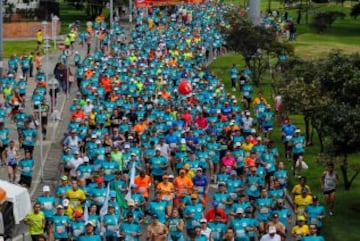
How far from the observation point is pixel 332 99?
24.5 meters

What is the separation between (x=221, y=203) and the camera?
19.6 m

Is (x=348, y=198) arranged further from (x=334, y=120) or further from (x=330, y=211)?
(x=334, y=120)

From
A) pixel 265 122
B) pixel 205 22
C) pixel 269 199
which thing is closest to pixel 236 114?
pixel 265 122

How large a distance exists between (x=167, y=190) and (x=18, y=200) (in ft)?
10.3

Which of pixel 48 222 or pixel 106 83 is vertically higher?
pixel 106 83

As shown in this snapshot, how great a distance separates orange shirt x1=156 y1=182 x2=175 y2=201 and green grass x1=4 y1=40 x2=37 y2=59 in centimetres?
3256

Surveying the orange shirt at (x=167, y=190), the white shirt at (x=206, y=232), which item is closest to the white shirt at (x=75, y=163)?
the orange shirt at (x=167, y=190)

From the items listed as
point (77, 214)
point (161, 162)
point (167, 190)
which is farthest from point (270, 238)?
point (161, 162)

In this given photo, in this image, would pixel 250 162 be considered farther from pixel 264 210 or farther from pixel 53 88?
pixel 53 88

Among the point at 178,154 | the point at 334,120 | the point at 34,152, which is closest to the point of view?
the point at 334,120

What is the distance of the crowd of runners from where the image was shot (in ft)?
61.5

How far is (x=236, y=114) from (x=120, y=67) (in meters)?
9.65

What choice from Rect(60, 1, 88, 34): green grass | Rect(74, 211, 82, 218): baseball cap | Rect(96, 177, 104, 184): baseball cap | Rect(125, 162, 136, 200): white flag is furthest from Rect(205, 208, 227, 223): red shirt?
Rect(60, 1, 88, 34): green grass

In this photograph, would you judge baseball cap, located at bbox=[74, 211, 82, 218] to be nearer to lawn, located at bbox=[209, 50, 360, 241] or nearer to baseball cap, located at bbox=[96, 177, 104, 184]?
baseball cap, located at bbox=[96, 177, 104, 184]
